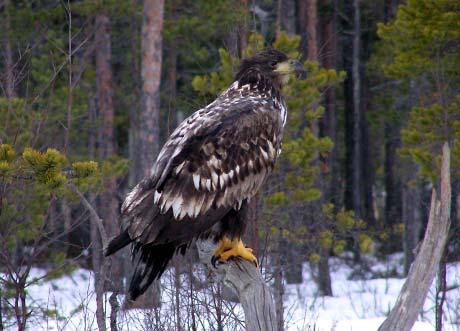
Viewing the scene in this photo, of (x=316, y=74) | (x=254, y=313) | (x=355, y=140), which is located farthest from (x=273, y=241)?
(x=355, y=140)

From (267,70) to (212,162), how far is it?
141 cm

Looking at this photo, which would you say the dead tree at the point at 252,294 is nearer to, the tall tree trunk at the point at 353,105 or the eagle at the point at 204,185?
the eagle at the point at 204,185

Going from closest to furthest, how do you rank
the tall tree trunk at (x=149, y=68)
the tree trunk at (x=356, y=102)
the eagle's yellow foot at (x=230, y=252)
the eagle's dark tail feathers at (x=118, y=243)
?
the eagle's dark tail feathers at (x=118, y=243)
the eagle's yellow foot at (x=230, y=252)
the tall tree trunk at (x=149, y=68)
the tree trunk at (x=356, y=102)

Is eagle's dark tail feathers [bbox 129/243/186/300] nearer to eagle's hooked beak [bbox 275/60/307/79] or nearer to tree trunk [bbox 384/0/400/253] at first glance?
eagle's hooked beak [bbox 275/60/307/79]

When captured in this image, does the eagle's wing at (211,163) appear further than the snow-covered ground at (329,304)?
No

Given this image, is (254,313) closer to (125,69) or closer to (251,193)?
(251,193)

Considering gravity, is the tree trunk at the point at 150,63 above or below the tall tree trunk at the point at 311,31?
below

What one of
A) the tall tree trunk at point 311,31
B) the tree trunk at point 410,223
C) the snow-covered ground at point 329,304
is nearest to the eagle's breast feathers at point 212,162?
the snow-covered ground at point 329,304

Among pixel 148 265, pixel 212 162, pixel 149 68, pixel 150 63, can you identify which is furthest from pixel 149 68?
pixel 148 265

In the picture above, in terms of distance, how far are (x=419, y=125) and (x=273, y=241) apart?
4586mm

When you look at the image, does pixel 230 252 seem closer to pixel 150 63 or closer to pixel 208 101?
pixel 208 101

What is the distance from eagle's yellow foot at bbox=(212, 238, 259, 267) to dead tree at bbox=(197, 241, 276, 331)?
23 centimetres

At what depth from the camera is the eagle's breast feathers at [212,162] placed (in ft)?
20.4

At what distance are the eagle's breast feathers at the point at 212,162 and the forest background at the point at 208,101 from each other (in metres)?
0.93
